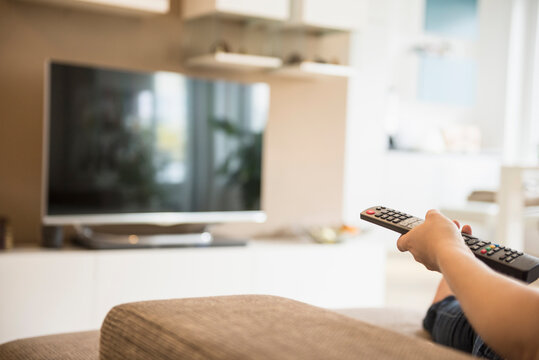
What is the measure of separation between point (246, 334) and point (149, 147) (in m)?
2.84

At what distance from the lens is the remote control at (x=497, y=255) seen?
36.8 inches

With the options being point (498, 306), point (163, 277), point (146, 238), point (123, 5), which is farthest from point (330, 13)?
point (498, 306)

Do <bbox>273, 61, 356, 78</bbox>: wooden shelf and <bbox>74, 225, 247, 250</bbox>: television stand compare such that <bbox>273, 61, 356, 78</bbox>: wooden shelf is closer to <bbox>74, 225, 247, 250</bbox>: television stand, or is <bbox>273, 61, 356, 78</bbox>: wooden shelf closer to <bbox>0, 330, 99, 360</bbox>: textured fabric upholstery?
<bbox>74, 225, 247, 250</bbox>: television stand

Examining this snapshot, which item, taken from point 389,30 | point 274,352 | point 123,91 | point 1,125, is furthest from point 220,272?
point 389,30

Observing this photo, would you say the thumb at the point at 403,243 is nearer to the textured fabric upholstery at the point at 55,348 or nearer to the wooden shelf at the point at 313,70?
the textured fabric upholstery at the point at 55,348

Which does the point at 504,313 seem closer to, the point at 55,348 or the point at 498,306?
the point at 498,306

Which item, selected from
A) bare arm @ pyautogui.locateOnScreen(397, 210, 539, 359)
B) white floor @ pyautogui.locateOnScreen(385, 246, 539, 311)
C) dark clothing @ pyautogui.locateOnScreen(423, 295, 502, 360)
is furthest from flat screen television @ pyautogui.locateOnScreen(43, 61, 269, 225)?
bare arm @ pyautogui.locateOnScreen(397, 210, 539, 359)

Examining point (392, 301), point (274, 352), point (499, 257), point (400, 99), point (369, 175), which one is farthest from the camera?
point (400, 99)

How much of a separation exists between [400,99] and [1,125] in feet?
13.3

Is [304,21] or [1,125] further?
[304,21]

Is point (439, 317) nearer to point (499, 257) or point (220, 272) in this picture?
point (499, 257)

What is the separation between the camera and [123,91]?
329 centimetres

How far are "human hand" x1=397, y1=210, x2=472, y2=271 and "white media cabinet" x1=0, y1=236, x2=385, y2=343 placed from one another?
7.44 ft

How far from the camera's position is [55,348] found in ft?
3.74
